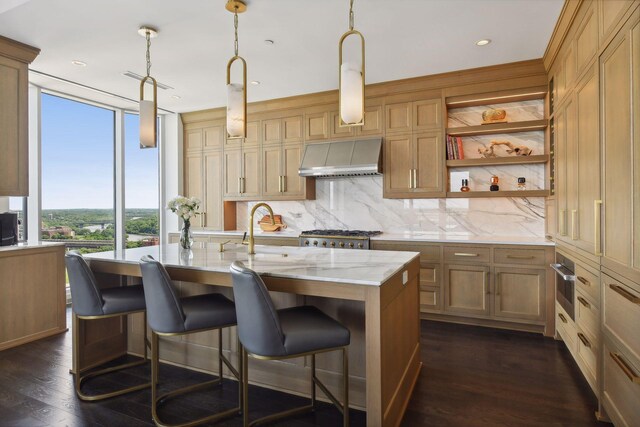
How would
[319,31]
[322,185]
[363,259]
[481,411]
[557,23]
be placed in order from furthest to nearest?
[322,185]
[319,31]
[557,23]
[363,259]
[481,411]

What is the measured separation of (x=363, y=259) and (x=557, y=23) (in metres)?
2.49

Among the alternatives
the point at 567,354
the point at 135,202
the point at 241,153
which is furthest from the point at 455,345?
the point at 135,202

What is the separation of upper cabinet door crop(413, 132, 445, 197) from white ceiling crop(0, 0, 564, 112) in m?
0.73

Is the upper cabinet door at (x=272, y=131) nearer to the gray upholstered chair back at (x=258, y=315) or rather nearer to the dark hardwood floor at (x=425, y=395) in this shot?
the dark hardwood floor at (x=425, y=395)

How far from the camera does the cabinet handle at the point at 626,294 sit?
1656 millimetres

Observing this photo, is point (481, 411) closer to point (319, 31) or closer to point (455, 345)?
point (455, 345)

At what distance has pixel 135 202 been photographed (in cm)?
558

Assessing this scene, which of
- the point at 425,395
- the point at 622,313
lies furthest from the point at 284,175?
the point at 622,313

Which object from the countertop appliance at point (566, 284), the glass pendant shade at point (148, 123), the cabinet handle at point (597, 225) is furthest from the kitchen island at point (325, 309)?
the countertop appliance at point (566, 284)

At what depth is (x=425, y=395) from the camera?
2.45 m

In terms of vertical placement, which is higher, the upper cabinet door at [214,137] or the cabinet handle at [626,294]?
the upper cabinet door at [214,137]

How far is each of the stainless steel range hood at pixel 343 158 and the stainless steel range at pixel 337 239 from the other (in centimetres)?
74

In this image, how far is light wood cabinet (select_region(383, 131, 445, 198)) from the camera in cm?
435

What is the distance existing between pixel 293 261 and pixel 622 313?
1749mm
